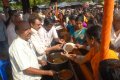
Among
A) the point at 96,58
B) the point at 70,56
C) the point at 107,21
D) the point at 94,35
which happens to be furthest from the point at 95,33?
the point at 70,56

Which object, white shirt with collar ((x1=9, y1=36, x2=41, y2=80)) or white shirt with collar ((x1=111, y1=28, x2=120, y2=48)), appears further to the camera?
white shirt with collar ((x1=111, y1=28, x2=120, y2=48))

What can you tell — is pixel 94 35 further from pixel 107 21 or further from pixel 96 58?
pixel 107 21

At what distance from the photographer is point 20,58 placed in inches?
128

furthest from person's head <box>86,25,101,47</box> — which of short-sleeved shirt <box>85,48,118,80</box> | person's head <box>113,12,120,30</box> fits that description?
person's head <box>113,12,120,30</box>

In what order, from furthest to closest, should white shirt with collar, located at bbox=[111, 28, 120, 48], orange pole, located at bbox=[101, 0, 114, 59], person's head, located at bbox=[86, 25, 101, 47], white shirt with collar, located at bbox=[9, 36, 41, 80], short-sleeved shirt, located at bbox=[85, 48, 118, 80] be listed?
1. white shirt with collar, located at bbox=[111, 28, 120, 48]
2. white shirt with collar, located at bbox=[9, 36, 41, 80]
3. person's head, located at bbox=[86, 25, 101, 47]
4. short-sleeved shirt, located at bbox=[85, 48, 118, 80]
5. orange pole, located at bbox=[101, 0, 114, 59]

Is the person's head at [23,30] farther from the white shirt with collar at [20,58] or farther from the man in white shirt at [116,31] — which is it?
the man in white shirt at [116,31]

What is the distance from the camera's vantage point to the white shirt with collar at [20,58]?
3250mm

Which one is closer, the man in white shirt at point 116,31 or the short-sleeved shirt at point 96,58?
the short-sleeved shirt at point 96,58

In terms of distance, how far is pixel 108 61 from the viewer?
7.34ft

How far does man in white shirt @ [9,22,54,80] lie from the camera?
3.25 metres

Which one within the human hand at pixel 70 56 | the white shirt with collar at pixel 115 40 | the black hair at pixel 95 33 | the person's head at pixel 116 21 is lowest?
the human hand at pixel 70 56

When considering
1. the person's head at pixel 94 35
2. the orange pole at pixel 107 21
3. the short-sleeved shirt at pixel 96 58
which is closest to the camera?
the orange pole at pixel 107 21

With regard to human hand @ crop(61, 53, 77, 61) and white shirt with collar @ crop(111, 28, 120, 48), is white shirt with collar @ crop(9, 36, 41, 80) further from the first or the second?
white shirt with collar @ crop(111, 28, 120, 48)

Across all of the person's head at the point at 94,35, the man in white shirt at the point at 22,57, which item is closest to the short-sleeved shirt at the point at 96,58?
the person's head at the point at 94,35
